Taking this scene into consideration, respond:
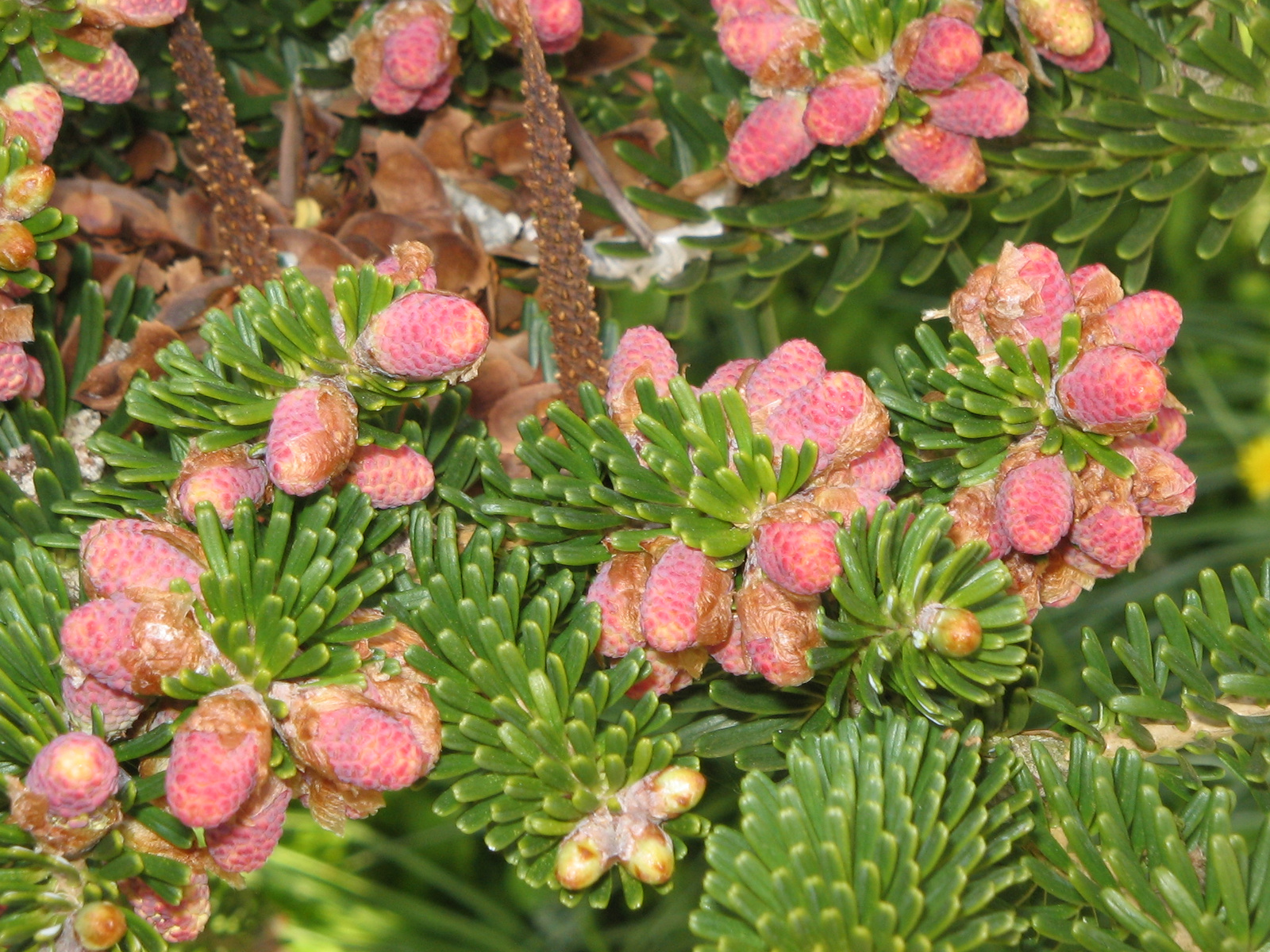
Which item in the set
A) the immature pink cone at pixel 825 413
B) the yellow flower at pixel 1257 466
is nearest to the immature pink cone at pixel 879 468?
the immature pink cone at pixel 825 413

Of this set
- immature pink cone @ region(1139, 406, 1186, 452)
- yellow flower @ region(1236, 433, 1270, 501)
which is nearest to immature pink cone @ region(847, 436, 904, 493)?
immature pink cone @ region(1139, 406, 1186, 452)

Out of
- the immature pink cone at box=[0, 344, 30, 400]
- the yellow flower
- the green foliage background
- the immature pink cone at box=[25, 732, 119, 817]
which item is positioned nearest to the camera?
the immature pink cone at box=[25, 732, 119, 817]

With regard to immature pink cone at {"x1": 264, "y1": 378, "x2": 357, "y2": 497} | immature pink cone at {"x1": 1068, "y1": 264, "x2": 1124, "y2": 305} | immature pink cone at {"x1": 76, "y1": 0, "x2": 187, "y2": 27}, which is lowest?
immature pink cone at {"x1": 264, "y1": 378, "x2": 357, "y2": 497}

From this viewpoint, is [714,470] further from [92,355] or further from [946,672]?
[92,355]

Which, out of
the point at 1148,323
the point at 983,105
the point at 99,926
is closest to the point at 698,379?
Answer: the point at 983,105

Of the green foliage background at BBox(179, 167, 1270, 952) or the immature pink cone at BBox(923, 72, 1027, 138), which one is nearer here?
the immature pink cone at BBox(923, 72, 1027, 138)

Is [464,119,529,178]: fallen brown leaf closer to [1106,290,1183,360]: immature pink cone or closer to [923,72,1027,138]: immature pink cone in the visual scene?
[923,72,1027,138]: immature pink cone

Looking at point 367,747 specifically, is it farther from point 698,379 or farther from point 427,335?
point 698,379

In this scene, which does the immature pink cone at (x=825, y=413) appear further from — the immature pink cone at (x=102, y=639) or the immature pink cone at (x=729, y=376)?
the immature pink cone at (x=102, y=639)
